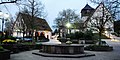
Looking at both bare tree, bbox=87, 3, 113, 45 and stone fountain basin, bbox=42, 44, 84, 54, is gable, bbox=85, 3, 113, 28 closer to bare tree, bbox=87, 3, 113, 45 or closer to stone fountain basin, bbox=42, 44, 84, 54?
bare tree, bbox=87, 3, 113, 45

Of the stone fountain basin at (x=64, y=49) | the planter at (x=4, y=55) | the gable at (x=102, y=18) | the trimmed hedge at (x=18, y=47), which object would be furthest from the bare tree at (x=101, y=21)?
the planter at (x=4, y=55)

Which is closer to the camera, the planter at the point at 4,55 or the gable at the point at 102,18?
the planter at the point at 4,55

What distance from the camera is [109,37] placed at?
69.4 metres

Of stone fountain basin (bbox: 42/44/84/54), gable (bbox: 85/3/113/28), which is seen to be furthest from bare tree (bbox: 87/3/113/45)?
stone fountain basin (bbox: 42/44/84/54)

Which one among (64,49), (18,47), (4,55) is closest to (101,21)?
(64,49)

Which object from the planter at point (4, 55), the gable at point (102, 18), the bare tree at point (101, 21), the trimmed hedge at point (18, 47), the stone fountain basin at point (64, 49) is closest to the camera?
the planter at point (4, 55)

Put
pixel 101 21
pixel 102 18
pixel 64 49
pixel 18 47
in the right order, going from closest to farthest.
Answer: pixel 64 49, pixel 18 47, pixel 102 18, pixel 101 21

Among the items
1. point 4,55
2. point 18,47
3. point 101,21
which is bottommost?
point 18,47

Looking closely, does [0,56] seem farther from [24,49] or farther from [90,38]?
[90,38]

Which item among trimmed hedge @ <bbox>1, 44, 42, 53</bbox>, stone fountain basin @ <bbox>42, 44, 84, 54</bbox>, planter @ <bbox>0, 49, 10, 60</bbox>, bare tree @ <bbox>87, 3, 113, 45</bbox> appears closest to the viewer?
planter @ <bbox>0, 49, 10, 60</bbox>

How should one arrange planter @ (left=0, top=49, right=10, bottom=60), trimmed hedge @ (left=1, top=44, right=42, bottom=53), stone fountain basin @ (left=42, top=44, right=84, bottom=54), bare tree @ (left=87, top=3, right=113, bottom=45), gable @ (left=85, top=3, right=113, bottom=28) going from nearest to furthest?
planter @ (left=0, top=49, right=10, bottom=60) → stone fountain basin @ (left=42, top=44, right=84, bottom=54) → trimmed hedge @ (left=1, top=44, right=42, bottom=53) → gable @ (left=85, top=3, right=113, bottom=28) → bare tree @ (left=87, top=3, right=113, bottom=45)

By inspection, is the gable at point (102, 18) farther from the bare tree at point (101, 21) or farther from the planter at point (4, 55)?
the planter at point (4, 55)

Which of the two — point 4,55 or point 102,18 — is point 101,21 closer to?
point 102,18

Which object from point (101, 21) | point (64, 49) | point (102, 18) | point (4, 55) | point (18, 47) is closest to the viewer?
point (4, 55)
